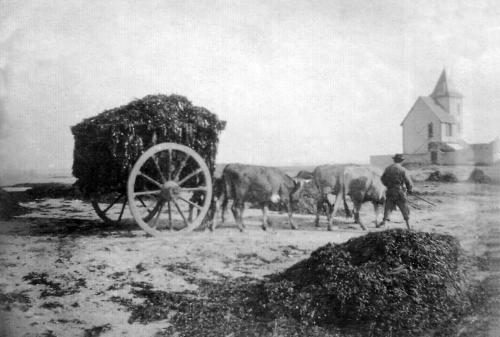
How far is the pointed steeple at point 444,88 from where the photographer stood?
3676 mm

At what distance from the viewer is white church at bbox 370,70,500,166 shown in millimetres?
3668

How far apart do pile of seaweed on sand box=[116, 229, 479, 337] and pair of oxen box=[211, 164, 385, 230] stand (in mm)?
1748

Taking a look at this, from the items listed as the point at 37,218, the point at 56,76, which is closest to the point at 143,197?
the point at 37,218

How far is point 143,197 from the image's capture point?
5.48m

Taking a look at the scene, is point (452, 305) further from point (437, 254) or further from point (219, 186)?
point (219, 186)

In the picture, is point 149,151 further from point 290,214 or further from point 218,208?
point 290,214

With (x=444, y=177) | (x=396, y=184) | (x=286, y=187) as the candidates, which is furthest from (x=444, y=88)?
(x=286, y=187)

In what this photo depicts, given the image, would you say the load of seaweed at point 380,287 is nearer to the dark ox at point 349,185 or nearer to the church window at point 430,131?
the dark ox at point 349,185

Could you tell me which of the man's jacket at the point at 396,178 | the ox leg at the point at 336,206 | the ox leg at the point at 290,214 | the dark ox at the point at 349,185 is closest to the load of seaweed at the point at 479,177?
Answer: the man's jacket at the point at 396,178

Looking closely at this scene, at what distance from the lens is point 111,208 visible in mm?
5742

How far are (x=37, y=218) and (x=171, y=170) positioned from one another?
1609mm

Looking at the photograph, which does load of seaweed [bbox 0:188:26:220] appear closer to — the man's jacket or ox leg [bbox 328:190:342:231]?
ox leg [bbox 328:190:342:231]

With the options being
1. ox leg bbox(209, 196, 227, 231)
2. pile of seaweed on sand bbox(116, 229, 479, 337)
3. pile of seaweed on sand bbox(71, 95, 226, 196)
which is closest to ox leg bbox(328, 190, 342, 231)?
pile of seaweed on sand bbox(116, 229, 479, 337)

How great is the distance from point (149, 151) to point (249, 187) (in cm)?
173
